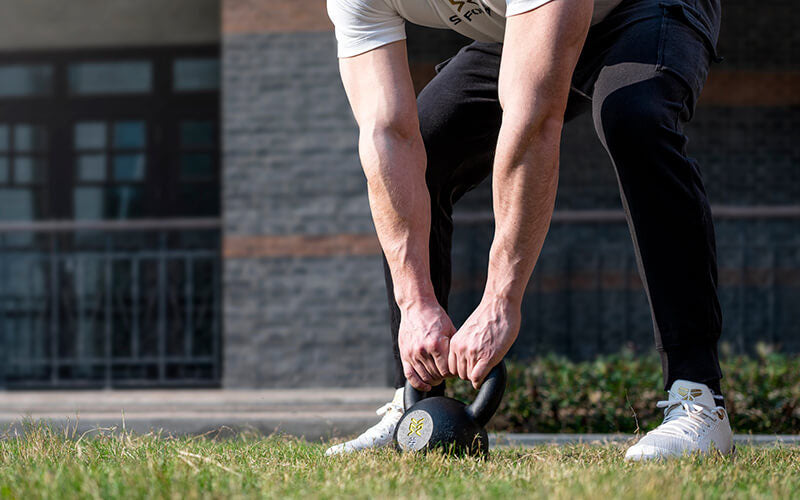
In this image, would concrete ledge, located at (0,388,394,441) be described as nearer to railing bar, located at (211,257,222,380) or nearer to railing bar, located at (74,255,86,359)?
railing bar, located at (211,257,222,380)

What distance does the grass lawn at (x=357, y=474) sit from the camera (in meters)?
1.86

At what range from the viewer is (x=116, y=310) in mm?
8805

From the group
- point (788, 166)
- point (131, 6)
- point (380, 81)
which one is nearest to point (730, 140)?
point (788, 166)

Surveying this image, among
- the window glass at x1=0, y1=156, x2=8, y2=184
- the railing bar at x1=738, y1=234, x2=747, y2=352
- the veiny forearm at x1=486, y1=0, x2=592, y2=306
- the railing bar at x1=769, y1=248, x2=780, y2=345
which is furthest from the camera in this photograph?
the window glass at x1=0, y1=156, x2=8, y2=184

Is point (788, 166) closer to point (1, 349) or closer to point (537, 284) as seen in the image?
point (537, 284)

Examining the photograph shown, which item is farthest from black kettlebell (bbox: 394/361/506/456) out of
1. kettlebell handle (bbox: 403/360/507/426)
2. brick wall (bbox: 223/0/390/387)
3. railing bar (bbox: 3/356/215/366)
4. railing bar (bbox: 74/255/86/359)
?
railing bar (bbox: 74/255/86/359)

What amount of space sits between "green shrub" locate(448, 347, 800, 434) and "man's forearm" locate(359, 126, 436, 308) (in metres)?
2.28

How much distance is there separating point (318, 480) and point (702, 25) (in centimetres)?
185

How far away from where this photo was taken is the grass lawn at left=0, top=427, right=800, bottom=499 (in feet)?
6.09

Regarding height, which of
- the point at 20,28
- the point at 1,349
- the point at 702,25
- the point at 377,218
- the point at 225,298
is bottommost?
the point at 1,349

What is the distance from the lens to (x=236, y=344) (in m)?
7.23

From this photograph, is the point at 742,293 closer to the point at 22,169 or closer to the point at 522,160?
the point at 522,160

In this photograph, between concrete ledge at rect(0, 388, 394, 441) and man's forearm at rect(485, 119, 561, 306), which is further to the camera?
concrete ledge at rect(0, 388, 394, 441)

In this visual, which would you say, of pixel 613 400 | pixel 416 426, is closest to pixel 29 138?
pixel 613 400
